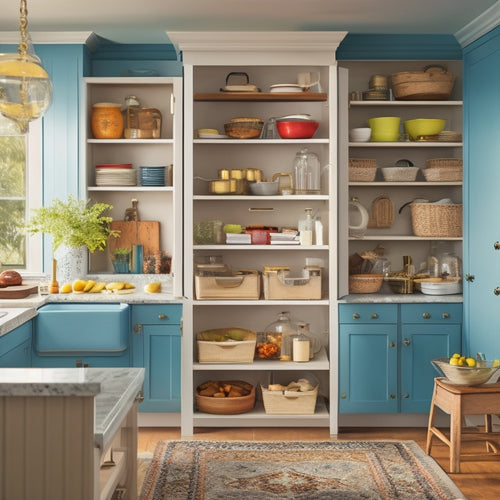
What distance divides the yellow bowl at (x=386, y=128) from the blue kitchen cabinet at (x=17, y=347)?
263 cm

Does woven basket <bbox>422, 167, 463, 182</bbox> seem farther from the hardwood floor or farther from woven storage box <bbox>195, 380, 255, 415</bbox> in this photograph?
woven storage box <bbox>195, 380, 255, 415</bbox>

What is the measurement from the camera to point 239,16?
15.9 feet

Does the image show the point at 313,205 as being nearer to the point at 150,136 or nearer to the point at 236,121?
the point at 236,121

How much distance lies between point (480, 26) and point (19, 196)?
3274 mm

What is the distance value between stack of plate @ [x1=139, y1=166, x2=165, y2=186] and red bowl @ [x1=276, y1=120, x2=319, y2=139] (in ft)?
2.95

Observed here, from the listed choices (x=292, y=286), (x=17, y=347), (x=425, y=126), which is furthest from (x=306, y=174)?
(x=17, y=347)

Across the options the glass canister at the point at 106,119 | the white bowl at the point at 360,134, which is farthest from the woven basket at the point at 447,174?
the glass canister at the point at 106,119

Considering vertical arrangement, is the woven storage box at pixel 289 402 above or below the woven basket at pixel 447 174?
below

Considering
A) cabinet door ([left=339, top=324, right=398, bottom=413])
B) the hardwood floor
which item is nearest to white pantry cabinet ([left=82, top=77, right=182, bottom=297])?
the hardwood floor

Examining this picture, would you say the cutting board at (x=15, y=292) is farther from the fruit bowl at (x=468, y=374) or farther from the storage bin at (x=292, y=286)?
the fruit bowl at (x=468, y=374)

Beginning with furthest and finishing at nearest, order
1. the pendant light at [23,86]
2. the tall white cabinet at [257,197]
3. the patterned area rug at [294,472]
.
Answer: the tall white cabinet at [257,197], the patterned area rug at [294,472], the pendant light at [23,86]

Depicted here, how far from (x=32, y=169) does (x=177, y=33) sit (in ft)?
4.68

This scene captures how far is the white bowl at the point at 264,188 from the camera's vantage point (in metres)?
5.10

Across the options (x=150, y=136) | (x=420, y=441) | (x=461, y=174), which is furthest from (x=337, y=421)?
(x=150, y=136)
